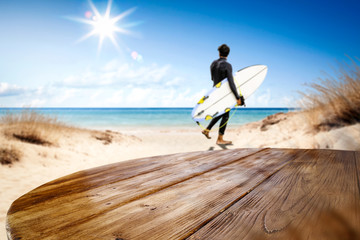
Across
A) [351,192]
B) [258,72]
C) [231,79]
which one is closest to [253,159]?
[351,192]

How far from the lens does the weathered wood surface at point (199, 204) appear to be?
0.51 meters

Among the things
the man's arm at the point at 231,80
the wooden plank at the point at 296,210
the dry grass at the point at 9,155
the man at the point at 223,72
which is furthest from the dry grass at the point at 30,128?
the wooden plank at the point at 296,210

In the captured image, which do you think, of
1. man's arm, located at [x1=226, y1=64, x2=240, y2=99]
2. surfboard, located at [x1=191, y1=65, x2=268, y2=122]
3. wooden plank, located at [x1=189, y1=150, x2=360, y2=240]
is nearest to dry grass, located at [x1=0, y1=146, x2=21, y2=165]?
surfboard, located at [x1=191, y1=65, x2=268, y2=122]

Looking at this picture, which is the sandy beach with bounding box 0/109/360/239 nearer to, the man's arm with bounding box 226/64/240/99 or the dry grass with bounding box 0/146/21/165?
the dry grass with bounding box 0/146/21/165

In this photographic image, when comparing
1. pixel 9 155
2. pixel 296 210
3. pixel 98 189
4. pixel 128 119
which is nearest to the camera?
pixel 296 210

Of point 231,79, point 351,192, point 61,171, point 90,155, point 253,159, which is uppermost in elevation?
point 231,79

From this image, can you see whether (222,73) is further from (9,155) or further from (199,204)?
(199,204)

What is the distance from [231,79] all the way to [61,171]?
12.2ft

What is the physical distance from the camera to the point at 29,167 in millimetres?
3574

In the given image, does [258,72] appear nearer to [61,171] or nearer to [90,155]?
[90,155]

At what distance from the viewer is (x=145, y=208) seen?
644 millimetres

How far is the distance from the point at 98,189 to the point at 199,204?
387 mm

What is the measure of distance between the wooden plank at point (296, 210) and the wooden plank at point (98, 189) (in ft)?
0.99

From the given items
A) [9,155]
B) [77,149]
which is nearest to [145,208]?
[9,155]
